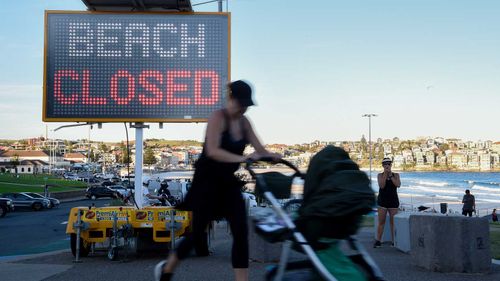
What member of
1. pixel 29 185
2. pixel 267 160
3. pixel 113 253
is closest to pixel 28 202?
pixel 113 253

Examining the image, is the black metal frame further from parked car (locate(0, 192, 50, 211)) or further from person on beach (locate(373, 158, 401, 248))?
parked car (locate(0, 192, 50, 211))

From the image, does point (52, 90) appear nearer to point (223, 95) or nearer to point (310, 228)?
point (223, 95)

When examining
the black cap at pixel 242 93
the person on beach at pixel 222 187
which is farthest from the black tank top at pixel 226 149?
the black cap at pixel 242 93

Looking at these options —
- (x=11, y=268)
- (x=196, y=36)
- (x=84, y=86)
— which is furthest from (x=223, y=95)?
(x=11, y=268)

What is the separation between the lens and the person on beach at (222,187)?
4.15 metres

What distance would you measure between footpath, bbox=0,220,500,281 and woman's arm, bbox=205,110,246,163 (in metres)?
3.04

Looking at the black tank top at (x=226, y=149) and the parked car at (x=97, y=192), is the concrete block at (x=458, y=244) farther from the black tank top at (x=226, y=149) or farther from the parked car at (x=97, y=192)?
the parked car at (x=97, y=192)

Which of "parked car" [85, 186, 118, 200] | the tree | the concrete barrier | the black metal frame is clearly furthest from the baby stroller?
"parked car" [85, 186, 118, 200]

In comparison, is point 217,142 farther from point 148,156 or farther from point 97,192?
point 97,192

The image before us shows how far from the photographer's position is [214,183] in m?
4.17

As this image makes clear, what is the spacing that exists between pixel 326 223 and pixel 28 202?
40.8 meters

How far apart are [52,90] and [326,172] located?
901cm

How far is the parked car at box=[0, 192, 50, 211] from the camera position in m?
40.7

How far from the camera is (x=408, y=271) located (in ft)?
23.9
